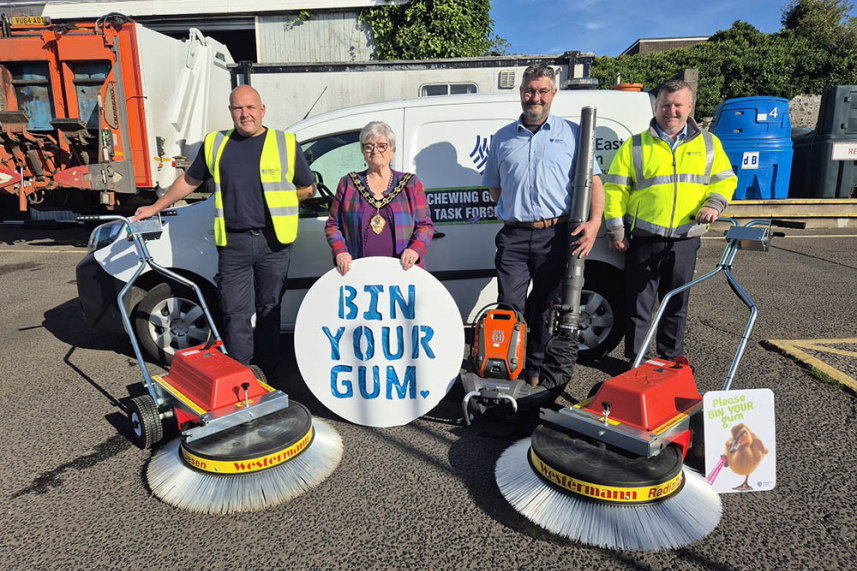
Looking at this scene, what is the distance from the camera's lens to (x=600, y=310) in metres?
3.81

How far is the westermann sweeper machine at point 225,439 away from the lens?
2.29m

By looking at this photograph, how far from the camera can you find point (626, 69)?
48.9 ft

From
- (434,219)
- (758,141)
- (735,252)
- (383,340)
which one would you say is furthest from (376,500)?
(758,141)

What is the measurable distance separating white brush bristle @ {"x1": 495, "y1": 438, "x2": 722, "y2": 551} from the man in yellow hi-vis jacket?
4.47 ft

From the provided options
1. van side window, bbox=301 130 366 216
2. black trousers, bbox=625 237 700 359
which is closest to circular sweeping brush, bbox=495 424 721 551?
black trousers, bbox=625 237 700 359

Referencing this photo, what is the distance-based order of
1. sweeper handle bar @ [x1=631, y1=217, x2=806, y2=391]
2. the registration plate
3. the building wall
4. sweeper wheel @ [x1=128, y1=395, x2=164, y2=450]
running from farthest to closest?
the building wall → the registration plate → sweeper wheel @ [x1=128, y1=395, x2=164, y2=450] → sweeper handle bar @ [x1=631, y1=217, x2=806, y2=391]

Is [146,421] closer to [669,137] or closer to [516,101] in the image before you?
[516,101]

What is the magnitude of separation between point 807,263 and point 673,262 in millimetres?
5502

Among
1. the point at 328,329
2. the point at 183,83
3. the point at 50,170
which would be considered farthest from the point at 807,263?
the point at 50,170

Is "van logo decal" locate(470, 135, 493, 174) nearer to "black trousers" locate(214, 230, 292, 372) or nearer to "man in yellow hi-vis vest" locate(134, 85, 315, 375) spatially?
"man in yellow hi-vis vest" locate(134, 85, 315, 375)

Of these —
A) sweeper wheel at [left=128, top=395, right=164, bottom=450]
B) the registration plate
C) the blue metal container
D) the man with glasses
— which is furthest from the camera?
the blue metal container

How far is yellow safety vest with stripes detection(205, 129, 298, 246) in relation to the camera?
3.14 meters

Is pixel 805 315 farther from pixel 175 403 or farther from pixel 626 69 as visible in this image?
pixel 626 69

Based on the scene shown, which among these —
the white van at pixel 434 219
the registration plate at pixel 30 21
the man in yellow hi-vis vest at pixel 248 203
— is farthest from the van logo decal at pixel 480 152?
the registration plate at pixel 30 21
